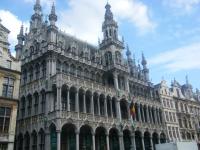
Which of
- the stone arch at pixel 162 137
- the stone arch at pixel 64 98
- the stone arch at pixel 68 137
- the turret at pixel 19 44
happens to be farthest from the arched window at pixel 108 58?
the stone arch at pixel 162 137

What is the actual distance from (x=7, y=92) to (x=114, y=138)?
20104mm

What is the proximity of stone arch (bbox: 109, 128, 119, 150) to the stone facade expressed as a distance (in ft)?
57.2

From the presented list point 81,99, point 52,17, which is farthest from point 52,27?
point 81,99

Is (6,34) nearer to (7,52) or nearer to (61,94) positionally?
(7,52)

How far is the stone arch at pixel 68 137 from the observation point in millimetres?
37625

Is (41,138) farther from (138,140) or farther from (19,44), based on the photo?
(138,140)

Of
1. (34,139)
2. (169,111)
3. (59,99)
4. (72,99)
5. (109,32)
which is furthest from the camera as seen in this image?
(169,111)

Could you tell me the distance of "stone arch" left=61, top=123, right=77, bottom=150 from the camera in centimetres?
3762

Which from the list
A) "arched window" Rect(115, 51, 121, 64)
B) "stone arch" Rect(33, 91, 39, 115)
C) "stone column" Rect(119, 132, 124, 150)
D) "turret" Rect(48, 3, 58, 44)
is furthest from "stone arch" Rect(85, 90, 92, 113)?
"arched window" Rect(115, 51, 121, 64)

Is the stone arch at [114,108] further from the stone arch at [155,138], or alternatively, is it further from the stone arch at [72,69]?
the stone arch at [155,138]

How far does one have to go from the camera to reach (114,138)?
1769 inches

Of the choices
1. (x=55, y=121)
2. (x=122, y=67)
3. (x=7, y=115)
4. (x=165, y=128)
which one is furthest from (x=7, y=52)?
(x=165, y=128)

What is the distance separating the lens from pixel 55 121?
115ft

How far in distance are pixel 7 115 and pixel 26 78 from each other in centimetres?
1309
